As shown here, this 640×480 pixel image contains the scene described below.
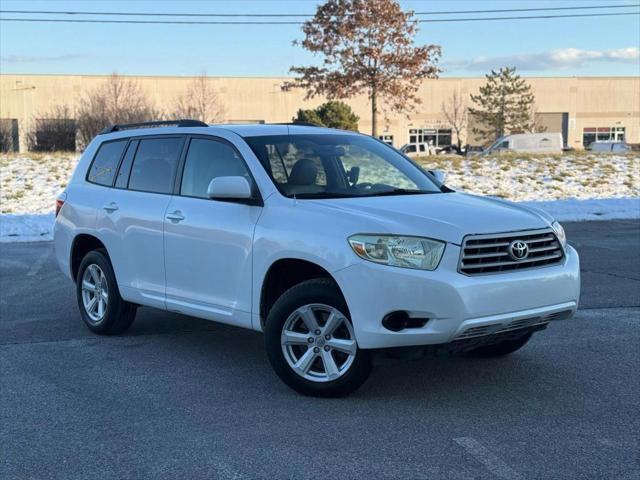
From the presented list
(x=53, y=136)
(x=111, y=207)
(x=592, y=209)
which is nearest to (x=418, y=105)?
(x=53, y=136)

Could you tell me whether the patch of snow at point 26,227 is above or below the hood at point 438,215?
below

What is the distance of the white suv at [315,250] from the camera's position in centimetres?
465

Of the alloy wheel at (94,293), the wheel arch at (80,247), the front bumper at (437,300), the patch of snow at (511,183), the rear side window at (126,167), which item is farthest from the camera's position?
the patch of snow at (511,183)

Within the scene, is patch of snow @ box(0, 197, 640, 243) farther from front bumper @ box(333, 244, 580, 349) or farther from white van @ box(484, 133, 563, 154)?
white van @ box(484, 133, 563, 154)

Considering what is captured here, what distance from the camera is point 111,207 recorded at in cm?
678

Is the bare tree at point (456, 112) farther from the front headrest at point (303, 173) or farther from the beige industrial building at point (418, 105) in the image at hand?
the front headrest at point (303, 173)

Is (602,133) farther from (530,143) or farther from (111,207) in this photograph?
(111,207)

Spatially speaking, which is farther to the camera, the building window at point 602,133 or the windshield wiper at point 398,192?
the building window at point 602,133

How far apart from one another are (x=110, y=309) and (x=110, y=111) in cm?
3700

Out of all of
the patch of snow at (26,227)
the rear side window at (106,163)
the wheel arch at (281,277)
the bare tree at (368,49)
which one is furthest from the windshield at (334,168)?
the bare tree at (368,49)

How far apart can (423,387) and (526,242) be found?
1.23 metres

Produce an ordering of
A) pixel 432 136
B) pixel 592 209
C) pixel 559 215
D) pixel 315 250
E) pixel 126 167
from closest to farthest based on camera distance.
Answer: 1. pixel 315 250
2. pixel 126 167
3. pixel 559 215
4. pixel 592 209
5. pixel 432 136

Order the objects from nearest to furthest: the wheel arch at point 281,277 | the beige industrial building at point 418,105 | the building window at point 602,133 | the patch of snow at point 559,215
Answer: the wheel arch at point 281,277 < the patch of snow at point 559,215 < the beige industrial building at point 418,105 < the building window at point 602,133

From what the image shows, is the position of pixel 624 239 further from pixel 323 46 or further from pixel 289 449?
pixel 323 46
